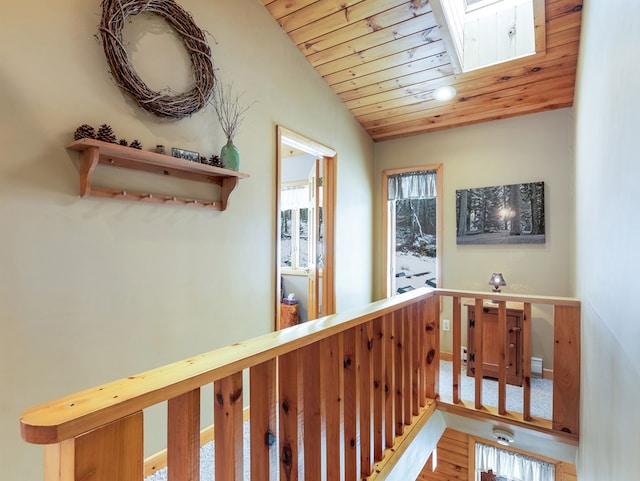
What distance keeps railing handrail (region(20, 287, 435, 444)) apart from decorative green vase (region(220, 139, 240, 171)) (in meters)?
1.32

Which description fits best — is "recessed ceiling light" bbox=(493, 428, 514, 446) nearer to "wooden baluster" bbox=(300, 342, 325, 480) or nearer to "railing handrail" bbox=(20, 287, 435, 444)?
"wooden baluster" bbox=(300, 342, 325, 480)

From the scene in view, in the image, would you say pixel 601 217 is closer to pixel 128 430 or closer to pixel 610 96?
pixel 610 96

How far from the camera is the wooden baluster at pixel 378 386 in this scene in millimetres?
1710

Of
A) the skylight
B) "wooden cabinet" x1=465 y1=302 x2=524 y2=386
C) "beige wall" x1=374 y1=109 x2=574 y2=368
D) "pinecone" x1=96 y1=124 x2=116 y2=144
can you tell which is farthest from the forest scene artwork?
"pinecone" x1=96 y1=124 x2=116 y2=144

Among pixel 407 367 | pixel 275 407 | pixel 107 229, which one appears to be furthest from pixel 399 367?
pixel 107 229

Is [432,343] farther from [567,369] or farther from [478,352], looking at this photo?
[567,369]

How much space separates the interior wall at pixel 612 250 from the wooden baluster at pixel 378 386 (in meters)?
0.88

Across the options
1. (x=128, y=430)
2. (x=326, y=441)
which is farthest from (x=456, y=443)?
(x=128, y=430)

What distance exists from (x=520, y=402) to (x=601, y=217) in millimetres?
1857

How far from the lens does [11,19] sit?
1.38m

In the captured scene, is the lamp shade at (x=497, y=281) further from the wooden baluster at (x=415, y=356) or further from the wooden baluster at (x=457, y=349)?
the wooden baluster at (x=415, y=356)

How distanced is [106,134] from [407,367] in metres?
2.07

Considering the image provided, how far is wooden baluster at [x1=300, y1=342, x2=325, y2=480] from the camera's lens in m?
1.25

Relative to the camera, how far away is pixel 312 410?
4.17ft
